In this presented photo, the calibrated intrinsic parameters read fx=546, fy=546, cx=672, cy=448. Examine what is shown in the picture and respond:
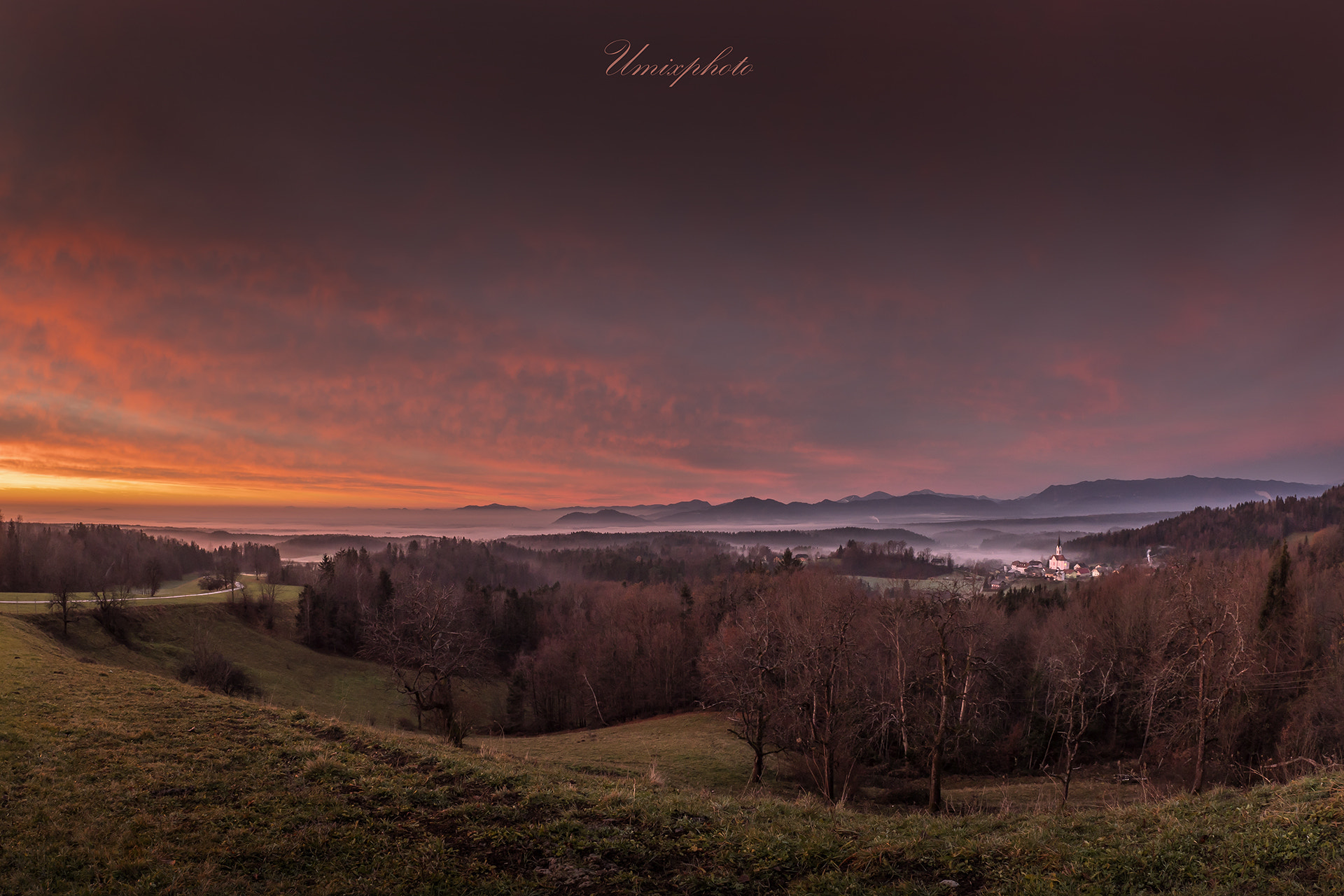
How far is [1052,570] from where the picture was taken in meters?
126

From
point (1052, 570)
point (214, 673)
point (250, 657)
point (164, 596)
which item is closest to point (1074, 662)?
point (214, 673)

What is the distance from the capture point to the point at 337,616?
86938 millimetres

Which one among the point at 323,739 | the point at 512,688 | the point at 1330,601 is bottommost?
the point at 512,688

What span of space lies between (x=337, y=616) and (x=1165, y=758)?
10309 centimetres

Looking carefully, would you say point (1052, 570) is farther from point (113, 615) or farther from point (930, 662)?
point (113, 615)

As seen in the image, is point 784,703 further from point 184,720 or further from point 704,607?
point 704,607

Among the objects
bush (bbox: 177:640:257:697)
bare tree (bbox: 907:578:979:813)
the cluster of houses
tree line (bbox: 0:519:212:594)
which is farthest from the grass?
the cluster of houses

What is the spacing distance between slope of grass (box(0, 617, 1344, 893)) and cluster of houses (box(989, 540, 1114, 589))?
99009 mm

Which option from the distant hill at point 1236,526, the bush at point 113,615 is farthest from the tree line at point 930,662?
the distant hill at point 1236,526

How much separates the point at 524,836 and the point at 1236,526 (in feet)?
641

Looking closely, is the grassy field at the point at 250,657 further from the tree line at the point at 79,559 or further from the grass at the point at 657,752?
the grass at the point at 657,752

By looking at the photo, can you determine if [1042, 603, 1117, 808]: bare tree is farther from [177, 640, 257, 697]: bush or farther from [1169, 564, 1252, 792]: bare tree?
[177, 640, 257, 697]: bush

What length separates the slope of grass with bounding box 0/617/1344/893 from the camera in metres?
7.73

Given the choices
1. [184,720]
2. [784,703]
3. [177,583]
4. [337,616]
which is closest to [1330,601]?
[784,703]
